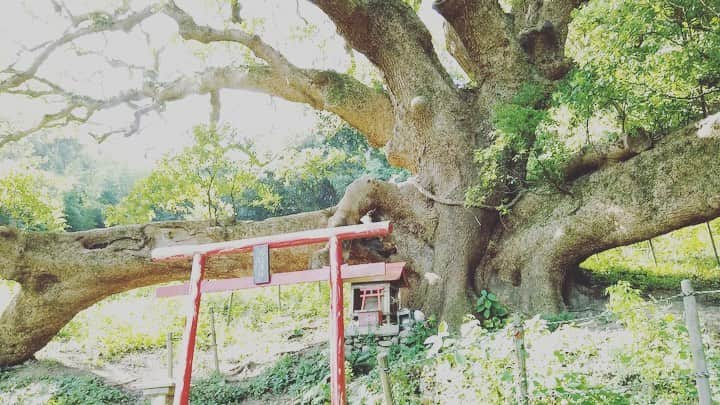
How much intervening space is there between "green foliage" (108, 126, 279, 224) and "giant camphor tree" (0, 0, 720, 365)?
457 mm

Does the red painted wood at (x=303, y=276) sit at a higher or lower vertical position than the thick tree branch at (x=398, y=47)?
lower

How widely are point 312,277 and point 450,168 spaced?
360 cm

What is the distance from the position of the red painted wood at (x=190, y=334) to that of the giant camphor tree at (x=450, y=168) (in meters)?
2.73

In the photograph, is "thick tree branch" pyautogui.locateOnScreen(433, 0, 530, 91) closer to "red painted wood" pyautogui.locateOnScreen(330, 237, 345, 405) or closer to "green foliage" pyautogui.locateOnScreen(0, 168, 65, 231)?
"red painted wood" pyautogui.locateOnScreen(330, 237, 345, 405)

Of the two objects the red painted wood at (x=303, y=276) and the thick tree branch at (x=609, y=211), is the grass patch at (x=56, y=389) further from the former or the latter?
the thick tree branch at (x=609, y=211)

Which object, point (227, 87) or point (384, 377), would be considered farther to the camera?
point (227, 87)

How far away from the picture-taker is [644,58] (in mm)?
4941

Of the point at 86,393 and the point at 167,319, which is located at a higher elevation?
the point at 167,319

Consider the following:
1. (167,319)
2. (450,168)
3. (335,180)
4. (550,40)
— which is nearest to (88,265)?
(167,319)

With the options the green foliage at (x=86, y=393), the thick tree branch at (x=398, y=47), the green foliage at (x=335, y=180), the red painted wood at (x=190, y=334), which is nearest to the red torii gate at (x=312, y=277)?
the red painted wood at (x=190, y=334)

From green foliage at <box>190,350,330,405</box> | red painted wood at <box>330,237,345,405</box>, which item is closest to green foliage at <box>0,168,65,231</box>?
green foliage at <box>190,350,330,405</box>

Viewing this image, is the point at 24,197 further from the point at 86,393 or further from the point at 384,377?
the point at 384,377

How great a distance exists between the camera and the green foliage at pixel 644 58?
15.6 feet

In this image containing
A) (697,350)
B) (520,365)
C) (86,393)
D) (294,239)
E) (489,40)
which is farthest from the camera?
(489,40)
